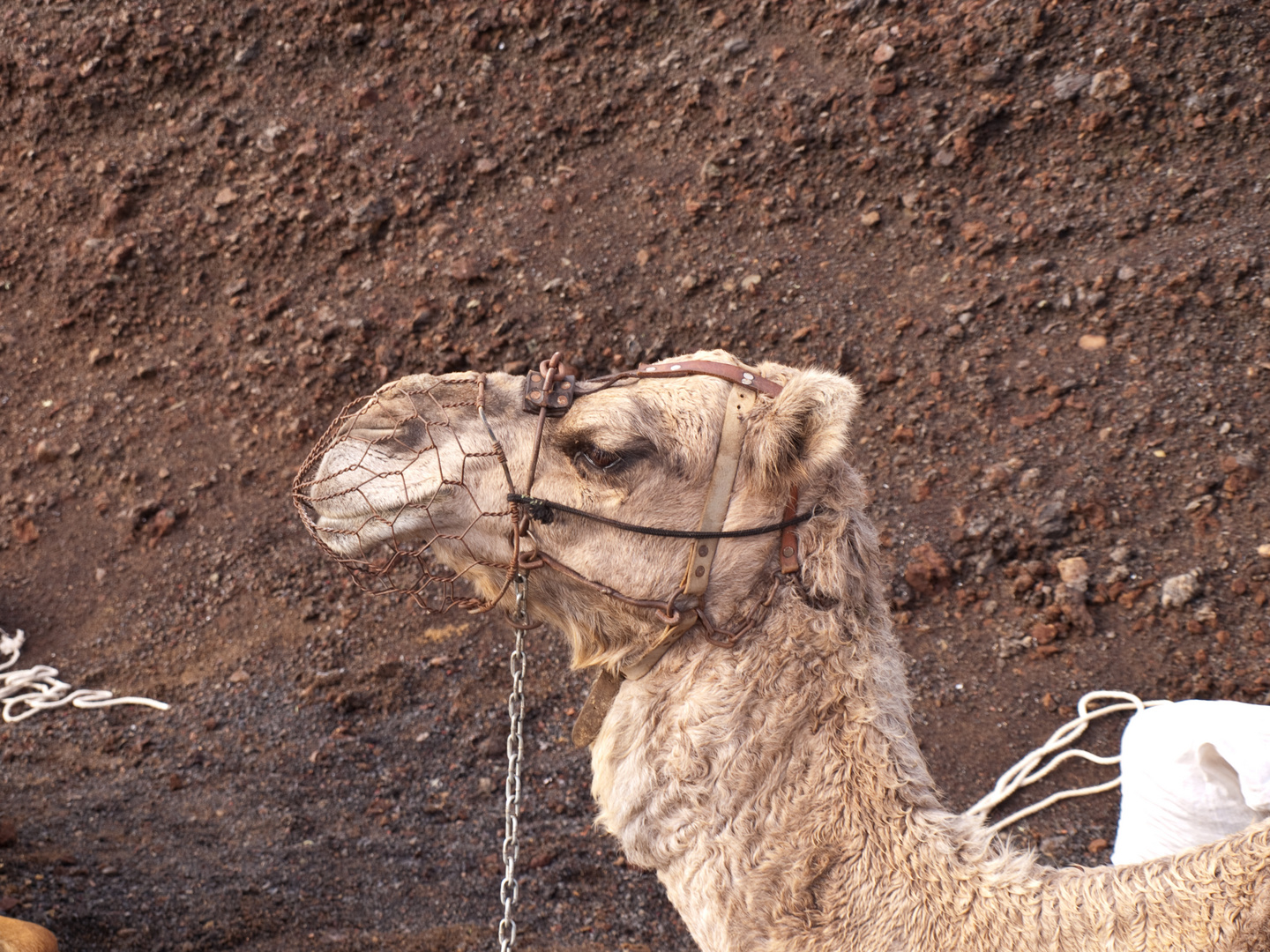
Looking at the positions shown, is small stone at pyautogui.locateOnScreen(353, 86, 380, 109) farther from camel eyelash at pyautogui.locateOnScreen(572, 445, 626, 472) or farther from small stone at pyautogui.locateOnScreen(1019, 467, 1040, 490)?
camel eyelash at pyautogui.locateOnScreen(572, 445, 626, 472)

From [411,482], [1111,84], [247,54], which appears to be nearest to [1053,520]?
[1111,84]

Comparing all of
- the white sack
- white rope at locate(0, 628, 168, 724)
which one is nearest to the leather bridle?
the white sack

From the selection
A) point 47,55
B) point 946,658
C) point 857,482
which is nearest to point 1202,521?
point 946,658

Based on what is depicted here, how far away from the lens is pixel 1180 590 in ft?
13.2

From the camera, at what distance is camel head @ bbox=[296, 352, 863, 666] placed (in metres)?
1.92

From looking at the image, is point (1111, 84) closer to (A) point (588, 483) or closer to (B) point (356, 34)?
(A) point (588, 483)

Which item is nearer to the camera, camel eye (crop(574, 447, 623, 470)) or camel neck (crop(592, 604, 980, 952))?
camel neck (crop(592, 604, 980, 952))

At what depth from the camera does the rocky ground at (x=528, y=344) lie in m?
4.02

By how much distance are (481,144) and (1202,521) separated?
4.78 m

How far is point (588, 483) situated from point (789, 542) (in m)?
0.47

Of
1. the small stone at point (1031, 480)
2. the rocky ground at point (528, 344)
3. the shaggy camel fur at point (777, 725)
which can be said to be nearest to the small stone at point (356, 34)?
the rocky ground at point (528, 344)

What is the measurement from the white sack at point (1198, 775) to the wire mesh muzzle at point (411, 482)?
1844 mm

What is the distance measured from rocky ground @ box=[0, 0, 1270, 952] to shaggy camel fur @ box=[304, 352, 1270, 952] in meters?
2.06

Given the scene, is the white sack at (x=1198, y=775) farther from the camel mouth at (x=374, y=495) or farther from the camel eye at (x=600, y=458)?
the camel mouth at (x=374, y=495)
